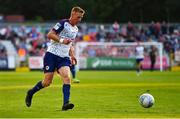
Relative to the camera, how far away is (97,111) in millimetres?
16609

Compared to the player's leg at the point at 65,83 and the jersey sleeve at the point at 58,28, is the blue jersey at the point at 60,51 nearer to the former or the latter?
the jersey sleeve at the point at 58,28

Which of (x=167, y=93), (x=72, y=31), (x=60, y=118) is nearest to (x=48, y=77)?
(x=72, y=31)

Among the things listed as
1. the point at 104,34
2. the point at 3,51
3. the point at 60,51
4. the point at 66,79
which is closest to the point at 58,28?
the point at 60,51

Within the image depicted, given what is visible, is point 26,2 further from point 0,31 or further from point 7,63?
point 7,63

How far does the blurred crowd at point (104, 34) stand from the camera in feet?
188

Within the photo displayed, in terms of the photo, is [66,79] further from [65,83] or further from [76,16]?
[76,16]

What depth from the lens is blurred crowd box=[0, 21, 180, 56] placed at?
57.2 meters

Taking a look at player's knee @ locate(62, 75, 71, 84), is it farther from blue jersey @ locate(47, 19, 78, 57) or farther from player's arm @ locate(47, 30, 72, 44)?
player's arm @ locate(47, 30, 72, 44)

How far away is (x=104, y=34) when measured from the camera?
6028 centimetres

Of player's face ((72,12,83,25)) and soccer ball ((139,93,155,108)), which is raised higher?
player's face ((72,12,83,25))

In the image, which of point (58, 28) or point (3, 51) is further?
point (3, 51)

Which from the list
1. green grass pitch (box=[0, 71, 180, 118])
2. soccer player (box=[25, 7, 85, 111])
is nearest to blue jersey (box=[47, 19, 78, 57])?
soccer player (box=[25, 7, 85, 111])

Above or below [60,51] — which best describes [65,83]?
below

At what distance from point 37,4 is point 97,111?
65073mm
